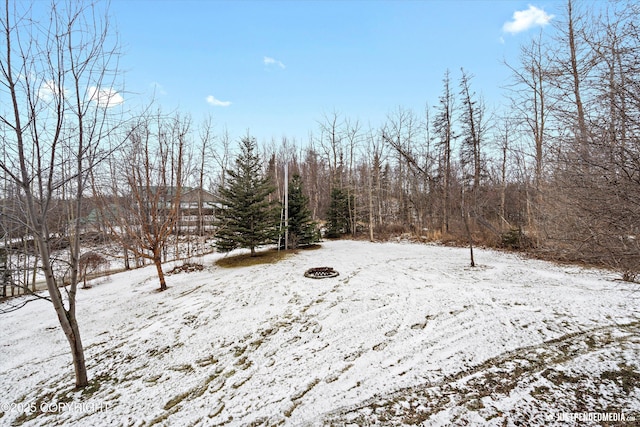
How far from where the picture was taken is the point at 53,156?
8.13ft

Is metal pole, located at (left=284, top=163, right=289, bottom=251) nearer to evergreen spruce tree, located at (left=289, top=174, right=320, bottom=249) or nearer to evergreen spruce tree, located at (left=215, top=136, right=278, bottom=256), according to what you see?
evergreen spruce tree, located at (left=289, top=174, right=320, bottom=249)

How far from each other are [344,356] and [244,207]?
6.76 metres

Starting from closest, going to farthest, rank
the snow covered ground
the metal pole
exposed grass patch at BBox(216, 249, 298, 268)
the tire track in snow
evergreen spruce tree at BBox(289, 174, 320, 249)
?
the tire track in snow → the snow covered ground → exposed grass patch at BBox(216, 249, 298, 268) → the metal pole → evergreen spruce tree at BBox(289, 174, 320, 249)

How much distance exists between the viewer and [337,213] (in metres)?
15.9

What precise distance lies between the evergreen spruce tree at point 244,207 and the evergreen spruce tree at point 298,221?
7.62 ft

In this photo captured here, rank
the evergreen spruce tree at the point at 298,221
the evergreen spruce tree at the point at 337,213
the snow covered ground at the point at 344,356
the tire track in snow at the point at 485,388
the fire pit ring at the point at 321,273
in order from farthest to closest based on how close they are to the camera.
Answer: the evergreen spruce tree at the point at 337,213, the evergreen spruce tree at the point at 298,221, the fire pit ring at the point at 321,273, the snow covered ground at the point at 344,356, the tire track in snow at the point at 485,388

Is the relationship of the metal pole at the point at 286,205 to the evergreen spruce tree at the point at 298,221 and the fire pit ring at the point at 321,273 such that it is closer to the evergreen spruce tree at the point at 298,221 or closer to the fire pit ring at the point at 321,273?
the evergreen spruce tree at the point at 298,221

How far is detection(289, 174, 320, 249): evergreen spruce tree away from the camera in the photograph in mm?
11336

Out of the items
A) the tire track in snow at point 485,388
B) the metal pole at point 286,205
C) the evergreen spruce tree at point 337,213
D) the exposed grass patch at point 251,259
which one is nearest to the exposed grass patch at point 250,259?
the exposed grass patch at point 251,259

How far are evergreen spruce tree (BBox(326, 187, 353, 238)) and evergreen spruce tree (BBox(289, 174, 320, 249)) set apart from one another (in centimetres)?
438

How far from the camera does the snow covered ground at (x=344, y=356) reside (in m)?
2.24

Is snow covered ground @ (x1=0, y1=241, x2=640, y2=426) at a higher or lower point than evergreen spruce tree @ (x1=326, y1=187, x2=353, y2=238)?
lower

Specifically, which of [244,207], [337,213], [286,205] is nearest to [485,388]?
[244,207]

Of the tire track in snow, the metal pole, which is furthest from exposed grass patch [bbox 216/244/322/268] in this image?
the tire track in snow
